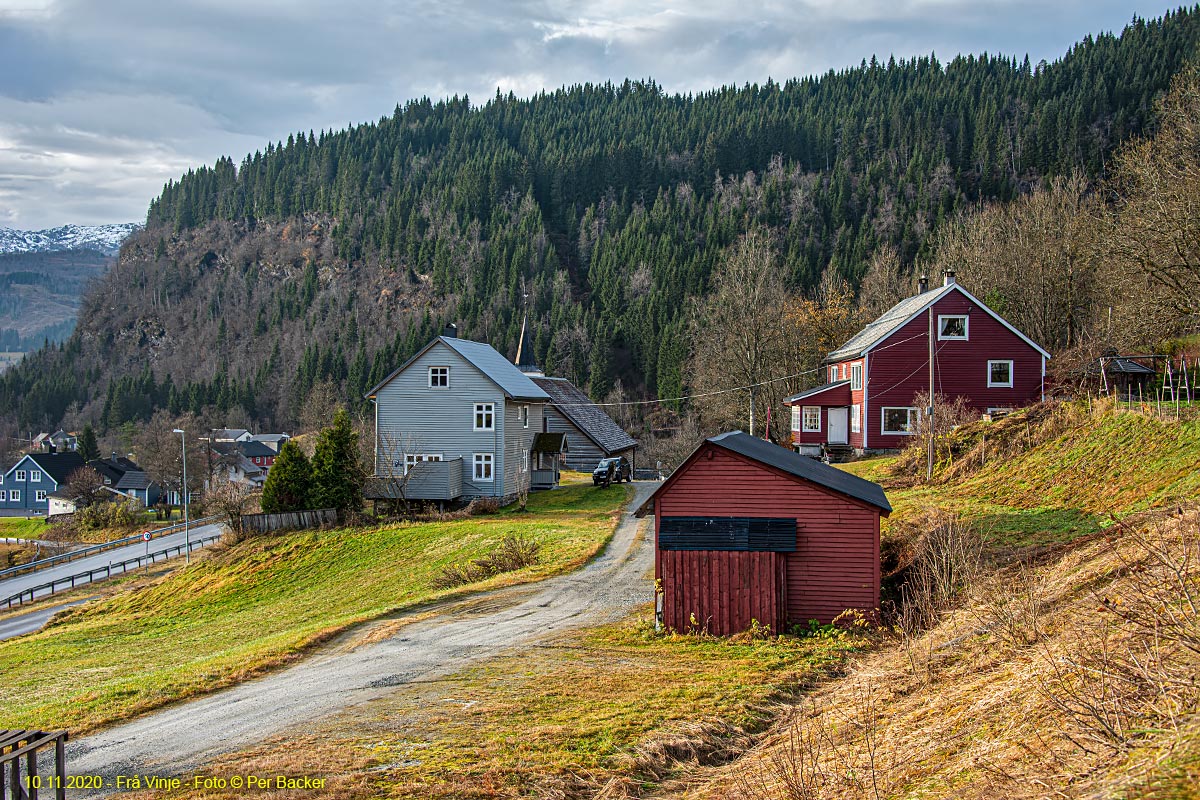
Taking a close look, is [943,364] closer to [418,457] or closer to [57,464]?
[418,457]

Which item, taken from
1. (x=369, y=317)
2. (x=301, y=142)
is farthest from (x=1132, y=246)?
(x=301, y=142)

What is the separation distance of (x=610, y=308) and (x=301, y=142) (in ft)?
400

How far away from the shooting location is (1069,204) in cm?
5378

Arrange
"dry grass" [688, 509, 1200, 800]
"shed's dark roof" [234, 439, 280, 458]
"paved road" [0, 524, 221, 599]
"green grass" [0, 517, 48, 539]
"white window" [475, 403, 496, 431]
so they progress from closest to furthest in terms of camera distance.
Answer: "dry grass" [688, 509, 1200, 800], "white window" [475, 403, 496, 431], "paved road" [0, 524, 221, 599], "green grass" [0, 517, 48, 539], "shed's dark roof" [234, 439, 280, 458]

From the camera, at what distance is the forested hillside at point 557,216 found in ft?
355

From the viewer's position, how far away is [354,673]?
15219 millimetres

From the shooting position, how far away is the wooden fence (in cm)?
3775

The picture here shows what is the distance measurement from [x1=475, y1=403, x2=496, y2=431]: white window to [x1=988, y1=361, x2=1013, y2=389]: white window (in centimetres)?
2477

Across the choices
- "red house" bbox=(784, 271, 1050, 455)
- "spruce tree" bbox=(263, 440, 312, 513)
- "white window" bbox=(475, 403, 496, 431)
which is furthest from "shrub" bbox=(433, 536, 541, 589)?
"red house" bbox=(784, 271, 1050, 455)

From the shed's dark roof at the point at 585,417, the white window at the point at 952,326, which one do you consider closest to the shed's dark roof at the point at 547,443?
the shed's dark roof at the point at 585,417

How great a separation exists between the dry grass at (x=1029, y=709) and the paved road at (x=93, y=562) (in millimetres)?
45587

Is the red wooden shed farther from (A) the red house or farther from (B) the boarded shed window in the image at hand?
(A) the red house

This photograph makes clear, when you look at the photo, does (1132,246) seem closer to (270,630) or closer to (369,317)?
(270,630)

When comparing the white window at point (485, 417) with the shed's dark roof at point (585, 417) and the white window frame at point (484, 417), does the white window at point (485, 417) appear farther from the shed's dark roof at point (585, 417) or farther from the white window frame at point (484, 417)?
the shed's dark roof at point (585, 417)
